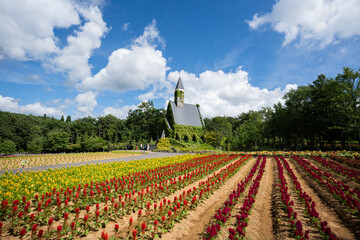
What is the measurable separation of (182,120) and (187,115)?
311cm

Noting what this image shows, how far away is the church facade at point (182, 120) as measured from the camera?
136ft

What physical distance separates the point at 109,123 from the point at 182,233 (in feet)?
234

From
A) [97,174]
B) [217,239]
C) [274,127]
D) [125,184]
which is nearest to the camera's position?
[217,239]

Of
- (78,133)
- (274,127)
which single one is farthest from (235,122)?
(78,133)

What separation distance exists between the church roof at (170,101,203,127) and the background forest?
5.00m

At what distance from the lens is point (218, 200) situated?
282 inches

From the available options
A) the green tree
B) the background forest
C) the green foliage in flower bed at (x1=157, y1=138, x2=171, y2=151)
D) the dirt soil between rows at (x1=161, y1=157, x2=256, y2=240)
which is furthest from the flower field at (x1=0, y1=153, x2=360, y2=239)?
the green tree

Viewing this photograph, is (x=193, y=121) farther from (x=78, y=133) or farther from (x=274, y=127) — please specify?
(x=78, y=133)

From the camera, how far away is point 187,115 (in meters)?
46.2

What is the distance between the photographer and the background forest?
29108 millimetres

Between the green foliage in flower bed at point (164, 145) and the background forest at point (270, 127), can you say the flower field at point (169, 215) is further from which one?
the background forest at point (270, 127)

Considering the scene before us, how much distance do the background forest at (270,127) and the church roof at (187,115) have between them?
16.4 feet

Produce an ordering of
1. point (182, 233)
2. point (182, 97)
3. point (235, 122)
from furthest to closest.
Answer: point (235, 122) → point (182, 97) → point (182, 233)

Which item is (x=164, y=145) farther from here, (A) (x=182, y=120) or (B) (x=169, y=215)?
(B) (x=169, y=215)
